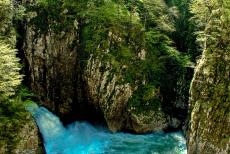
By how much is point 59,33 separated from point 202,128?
16849mm

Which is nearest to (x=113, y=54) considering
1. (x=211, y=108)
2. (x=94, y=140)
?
(x=94, y=140)

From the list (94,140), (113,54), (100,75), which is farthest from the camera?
(113,54)

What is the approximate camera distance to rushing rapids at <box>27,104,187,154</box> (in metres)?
35.5

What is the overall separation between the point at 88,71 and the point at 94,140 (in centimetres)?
643

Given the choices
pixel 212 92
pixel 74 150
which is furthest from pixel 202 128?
pixel 74 150

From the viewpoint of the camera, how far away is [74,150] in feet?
116

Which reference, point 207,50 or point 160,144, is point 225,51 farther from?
point 160,144

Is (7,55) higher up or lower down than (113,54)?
higher up

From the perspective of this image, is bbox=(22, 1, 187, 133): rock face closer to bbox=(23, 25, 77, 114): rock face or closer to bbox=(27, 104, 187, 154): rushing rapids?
bbox=(23, 25, 77, 114): rock face

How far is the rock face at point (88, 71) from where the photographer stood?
38312mm

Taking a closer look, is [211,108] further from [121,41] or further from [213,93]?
[121,41]

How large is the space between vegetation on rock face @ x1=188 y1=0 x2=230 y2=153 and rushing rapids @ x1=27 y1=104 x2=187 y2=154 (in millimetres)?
5396

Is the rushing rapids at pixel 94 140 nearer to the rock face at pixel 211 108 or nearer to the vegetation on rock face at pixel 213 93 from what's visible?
the rock face at pixel 211 108

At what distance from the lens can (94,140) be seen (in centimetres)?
3738
